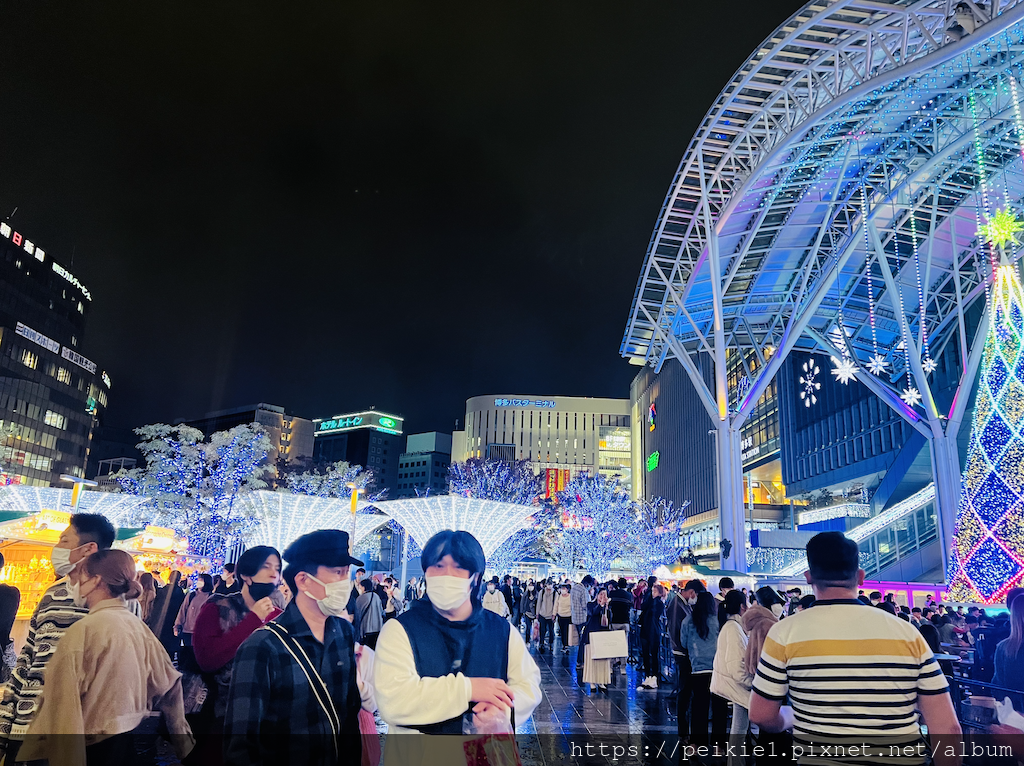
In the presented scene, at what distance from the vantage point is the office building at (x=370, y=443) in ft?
466

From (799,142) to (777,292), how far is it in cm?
1187

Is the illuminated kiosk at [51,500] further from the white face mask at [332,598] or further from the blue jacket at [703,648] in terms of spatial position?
the white face mask at [332,598]

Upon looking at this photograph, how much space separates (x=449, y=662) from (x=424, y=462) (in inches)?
5484

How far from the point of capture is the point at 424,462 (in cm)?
13975

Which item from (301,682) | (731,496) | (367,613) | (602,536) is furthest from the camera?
(602,536)

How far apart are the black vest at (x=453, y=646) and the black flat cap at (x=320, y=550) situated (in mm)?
412

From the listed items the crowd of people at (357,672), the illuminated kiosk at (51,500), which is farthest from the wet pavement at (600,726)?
the illuminated kiosk at (51,500)

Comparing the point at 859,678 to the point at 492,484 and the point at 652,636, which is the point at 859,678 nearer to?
the point at 652,636

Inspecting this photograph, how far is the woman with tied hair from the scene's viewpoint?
279cm

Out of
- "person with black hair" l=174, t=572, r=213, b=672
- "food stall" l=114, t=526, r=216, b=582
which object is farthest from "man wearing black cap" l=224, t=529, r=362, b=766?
"food stall" l=114, t=526, r=216, b=582

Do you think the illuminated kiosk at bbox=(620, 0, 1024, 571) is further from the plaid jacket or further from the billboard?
the billboard

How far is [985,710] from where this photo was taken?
5.44 metres

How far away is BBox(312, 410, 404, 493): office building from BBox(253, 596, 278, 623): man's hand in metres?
138

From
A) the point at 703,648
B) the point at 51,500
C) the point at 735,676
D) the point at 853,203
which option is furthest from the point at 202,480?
the point at 735,676
